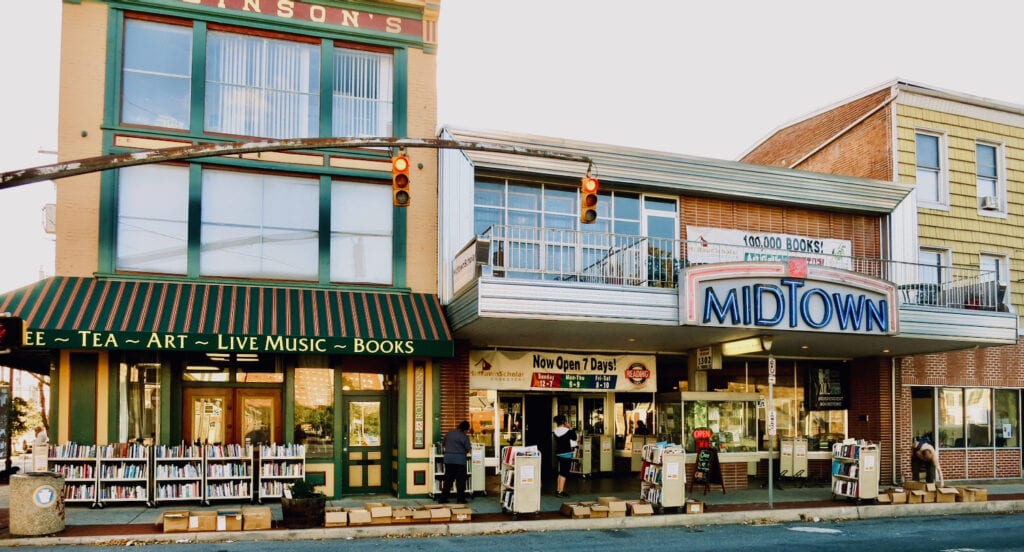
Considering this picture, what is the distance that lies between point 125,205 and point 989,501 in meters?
18.2

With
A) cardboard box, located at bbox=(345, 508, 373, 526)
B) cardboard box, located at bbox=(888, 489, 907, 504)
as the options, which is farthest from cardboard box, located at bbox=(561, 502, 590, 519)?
cardboard box, located at bbox=(888, 489, 907, 504)

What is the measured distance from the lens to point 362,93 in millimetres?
18375

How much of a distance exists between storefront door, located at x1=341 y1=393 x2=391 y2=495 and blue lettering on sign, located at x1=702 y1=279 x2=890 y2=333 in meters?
6.89

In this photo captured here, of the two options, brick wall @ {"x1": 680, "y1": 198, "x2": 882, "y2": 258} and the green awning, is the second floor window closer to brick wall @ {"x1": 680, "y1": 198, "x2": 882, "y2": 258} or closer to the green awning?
the green awning

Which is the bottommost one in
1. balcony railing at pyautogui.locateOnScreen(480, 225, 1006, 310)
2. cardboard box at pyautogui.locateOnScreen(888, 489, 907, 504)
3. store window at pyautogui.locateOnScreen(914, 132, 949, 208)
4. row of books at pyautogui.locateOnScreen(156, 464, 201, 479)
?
cardboard box at pyautogui.locateOnScreen(888, 489, 907, 504)

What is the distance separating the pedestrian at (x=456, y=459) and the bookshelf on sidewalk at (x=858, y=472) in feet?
25.7

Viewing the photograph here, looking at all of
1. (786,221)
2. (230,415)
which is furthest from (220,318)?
(786,221)

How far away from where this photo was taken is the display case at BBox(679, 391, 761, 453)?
20062 mm

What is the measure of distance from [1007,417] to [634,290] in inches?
517

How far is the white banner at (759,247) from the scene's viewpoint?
Result: 2008 centimetres

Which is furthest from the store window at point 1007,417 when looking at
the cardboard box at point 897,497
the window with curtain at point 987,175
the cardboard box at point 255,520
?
the cardboard box at point 255,520

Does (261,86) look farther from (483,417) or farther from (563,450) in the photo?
(563,450)

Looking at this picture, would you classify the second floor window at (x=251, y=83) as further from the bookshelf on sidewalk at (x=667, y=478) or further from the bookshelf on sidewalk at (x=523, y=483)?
the bookshelf on sidewalk at (x=667, y=478)

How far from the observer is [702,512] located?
16.0 meters
